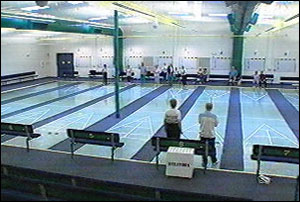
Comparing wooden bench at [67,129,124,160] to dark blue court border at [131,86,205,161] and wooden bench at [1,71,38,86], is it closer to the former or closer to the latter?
dark blue court border at [131,86,205,161]

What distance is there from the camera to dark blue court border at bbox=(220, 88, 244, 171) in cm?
793

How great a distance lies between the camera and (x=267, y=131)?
11.2 metres

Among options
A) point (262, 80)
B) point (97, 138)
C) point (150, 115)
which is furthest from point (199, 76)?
point (97, 138)

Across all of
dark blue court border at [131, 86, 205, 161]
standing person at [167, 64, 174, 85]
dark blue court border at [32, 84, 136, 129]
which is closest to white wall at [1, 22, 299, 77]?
standing person at [167, 64, 174, 85]

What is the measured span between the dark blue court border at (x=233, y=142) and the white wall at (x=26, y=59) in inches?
584

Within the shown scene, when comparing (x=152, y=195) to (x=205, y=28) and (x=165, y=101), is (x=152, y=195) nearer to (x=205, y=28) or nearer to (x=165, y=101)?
(x=165, y=101)

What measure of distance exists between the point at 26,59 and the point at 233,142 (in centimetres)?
2001

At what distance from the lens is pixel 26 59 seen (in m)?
25.5

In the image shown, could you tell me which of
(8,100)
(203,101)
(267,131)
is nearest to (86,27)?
(8,100)

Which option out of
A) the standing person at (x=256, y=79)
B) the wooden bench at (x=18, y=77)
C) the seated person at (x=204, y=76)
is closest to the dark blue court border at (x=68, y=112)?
the seated person at (x=204, y=76)

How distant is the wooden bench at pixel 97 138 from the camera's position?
777 centimetres

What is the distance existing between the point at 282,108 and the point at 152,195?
11287 millimetres

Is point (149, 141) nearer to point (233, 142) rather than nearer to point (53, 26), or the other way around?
point (233, 142)

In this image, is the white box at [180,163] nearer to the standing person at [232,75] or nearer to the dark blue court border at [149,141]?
the dark blue court border at [149,141]
